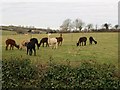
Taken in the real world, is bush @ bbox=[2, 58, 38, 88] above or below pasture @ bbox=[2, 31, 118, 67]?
below

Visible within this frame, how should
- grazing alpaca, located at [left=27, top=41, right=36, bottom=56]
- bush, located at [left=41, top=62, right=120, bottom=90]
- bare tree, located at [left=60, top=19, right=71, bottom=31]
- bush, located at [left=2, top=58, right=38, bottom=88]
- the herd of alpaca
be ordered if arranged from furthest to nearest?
bare tree, located at [left=60, top=19, right=71, bottom=31] → the herd of alpaca → grazing alpaca, located at [left=27, top=41, right=36, bottom=56] → bush, located at [left=2, top=58, right=38, bottom=88] → bush, located at [left=41, top=62, right=120, bottom=90]

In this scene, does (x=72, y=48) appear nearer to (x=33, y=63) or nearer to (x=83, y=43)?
(x=83, y=43)

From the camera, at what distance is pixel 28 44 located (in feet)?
55.6

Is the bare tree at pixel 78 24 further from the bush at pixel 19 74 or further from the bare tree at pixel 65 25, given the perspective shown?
the bush at pixel 19 74

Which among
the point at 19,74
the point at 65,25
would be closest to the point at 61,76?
the point at 19,74

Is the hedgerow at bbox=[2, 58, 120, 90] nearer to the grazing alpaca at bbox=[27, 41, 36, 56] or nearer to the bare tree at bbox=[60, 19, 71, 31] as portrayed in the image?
the grazing alpaca at bbox=[27, 41, 36, 56]

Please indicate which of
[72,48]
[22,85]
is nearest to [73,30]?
[72,48]

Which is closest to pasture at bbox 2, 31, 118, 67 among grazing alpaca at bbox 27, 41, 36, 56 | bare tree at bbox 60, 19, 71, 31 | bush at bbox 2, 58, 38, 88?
grazing alpaca at bbox 27, 41, 36, 56

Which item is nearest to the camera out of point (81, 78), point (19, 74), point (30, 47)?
point (81, 78)

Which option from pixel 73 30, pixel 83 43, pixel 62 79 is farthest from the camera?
pixel 73 30

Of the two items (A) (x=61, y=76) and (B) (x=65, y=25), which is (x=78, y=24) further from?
(A) (x=61, y=76)

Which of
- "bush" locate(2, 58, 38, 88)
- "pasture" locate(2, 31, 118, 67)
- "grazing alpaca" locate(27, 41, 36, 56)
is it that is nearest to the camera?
"bush" locate(2, 58, 38, 88)

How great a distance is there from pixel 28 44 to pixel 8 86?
12.7ft

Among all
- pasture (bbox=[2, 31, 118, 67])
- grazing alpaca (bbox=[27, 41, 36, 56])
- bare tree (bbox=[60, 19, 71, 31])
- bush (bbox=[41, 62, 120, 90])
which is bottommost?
bush (bbox=[41, 62, 120, 90])
